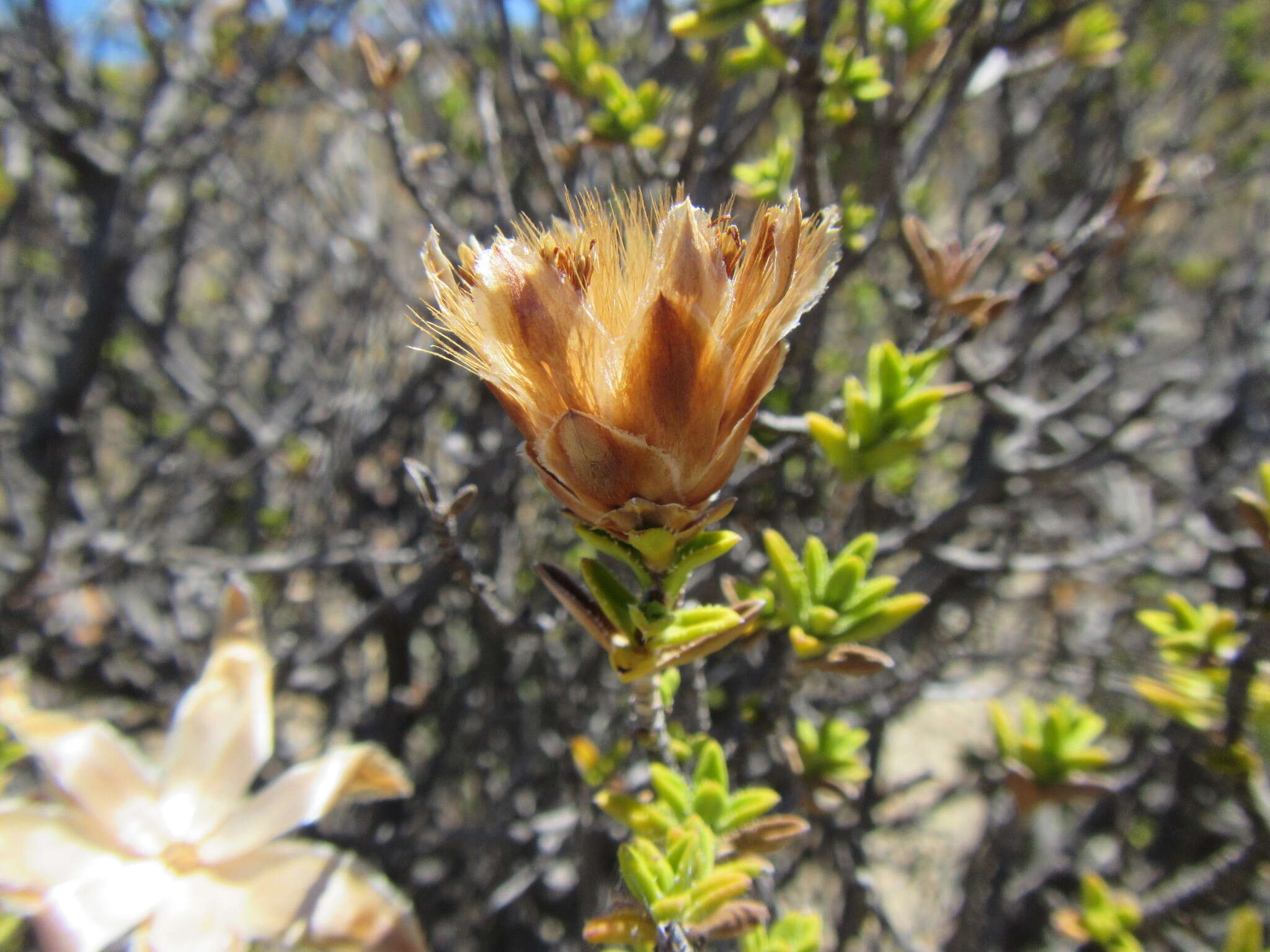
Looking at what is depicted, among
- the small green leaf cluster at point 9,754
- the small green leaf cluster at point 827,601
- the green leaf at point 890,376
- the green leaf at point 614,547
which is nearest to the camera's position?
the green leaf at point 614,547

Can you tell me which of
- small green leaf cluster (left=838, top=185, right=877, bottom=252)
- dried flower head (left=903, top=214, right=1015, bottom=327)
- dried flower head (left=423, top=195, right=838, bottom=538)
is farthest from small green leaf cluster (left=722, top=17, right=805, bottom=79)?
dried flower head (left=423, top=195, right=838, bottom=538)

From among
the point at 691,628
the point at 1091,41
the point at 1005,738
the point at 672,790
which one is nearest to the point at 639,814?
the point at 672,790

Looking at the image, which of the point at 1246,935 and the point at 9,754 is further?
the point at 9,754

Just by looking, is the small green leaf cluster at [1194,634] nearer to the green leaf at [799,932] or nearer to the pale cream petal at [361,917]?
the green leaf at [799,932]

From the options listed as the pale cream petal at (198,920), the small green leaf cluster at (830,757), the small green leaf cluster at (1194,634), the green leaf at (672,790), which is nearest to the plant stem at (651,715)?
the green leaf at (672,790)

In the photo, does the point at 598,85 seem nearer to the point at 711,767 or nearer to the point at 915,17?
the point at 915,17

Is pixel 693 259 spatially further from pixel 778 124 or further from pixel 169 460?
pixel 778 124

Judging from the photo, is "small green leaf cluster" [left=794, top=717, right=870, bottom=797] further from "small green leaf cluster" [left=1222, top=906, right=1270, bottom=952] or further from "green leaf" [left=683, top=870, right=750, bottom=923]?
"small green leaf cluster" [left=1222, top=906, right=1270, bottom=952]
